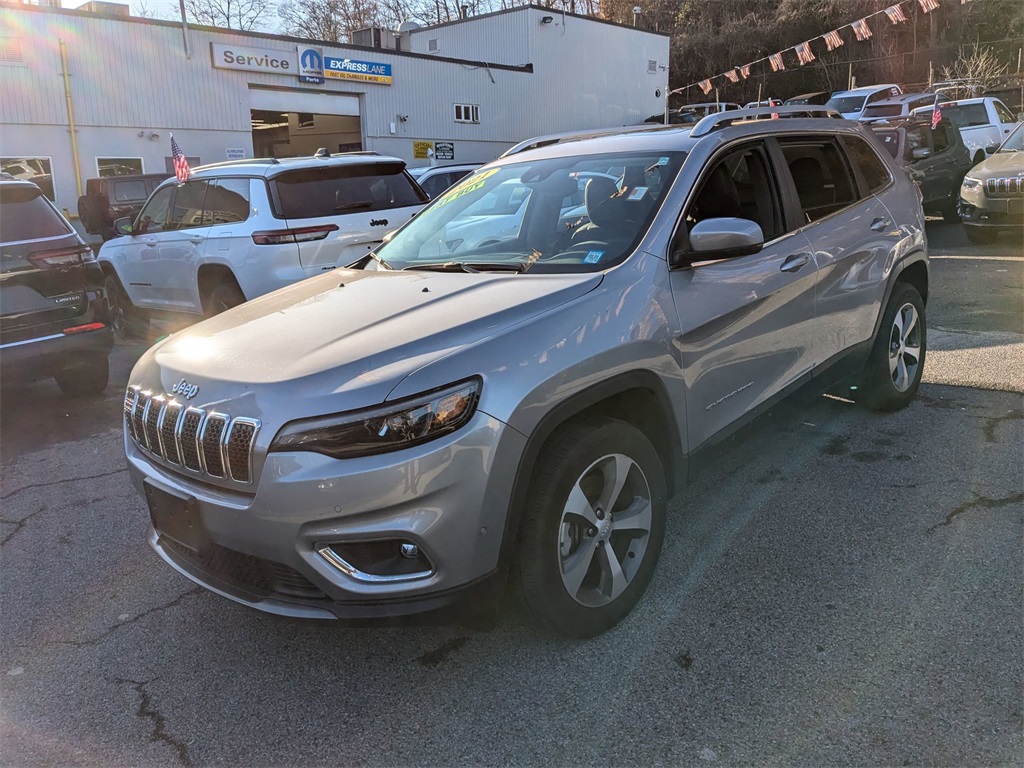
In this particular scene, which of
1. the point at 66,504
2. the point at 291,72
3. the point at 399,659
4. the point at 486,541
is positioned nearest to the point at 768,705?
the point at 486,541

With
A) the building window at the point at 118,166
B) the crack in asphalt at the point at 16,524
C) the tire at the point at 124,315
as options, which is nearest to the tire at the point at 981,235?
the tire at the point at 124,315

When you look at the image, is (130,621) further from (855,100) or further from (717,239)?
(855,100)

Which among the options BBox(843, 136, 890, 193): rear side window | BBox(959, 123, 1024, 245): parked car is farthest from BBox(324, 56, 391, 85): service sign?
BBox(843, 136, 890, 193): rear side window

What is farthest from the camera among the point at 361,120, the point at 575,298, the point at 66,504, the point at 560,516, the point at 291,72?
the point at 361,120

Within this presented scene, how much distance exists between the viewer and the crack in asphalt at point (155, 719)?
7.99ft

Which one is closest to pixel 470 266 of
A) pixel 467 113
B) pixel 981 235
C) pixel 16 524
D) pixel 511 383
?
pixel 511 383

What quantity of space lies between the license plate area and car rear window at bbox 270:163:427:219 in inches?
180

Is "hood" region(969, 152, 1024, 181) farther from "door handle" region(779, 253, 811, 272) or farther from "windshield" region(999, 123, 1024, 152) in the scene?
"door handle" region(779, 253, 811, 272)

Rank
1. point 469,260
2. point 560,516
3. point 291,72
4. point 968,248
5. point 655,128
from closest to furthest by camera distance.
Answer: point 560,516 < point 469,260 < point 655,128 < point 968,248 < point 291,72

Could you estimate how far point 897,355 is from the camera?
4.94 meters

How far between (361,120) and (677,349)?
77.2 feet

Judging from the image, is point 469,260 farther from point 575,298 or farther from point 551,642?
point 551,642

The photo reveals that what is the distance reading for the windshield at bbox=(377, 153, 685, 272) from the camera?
10.6ft

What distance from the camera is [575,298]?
2779 millimetres
